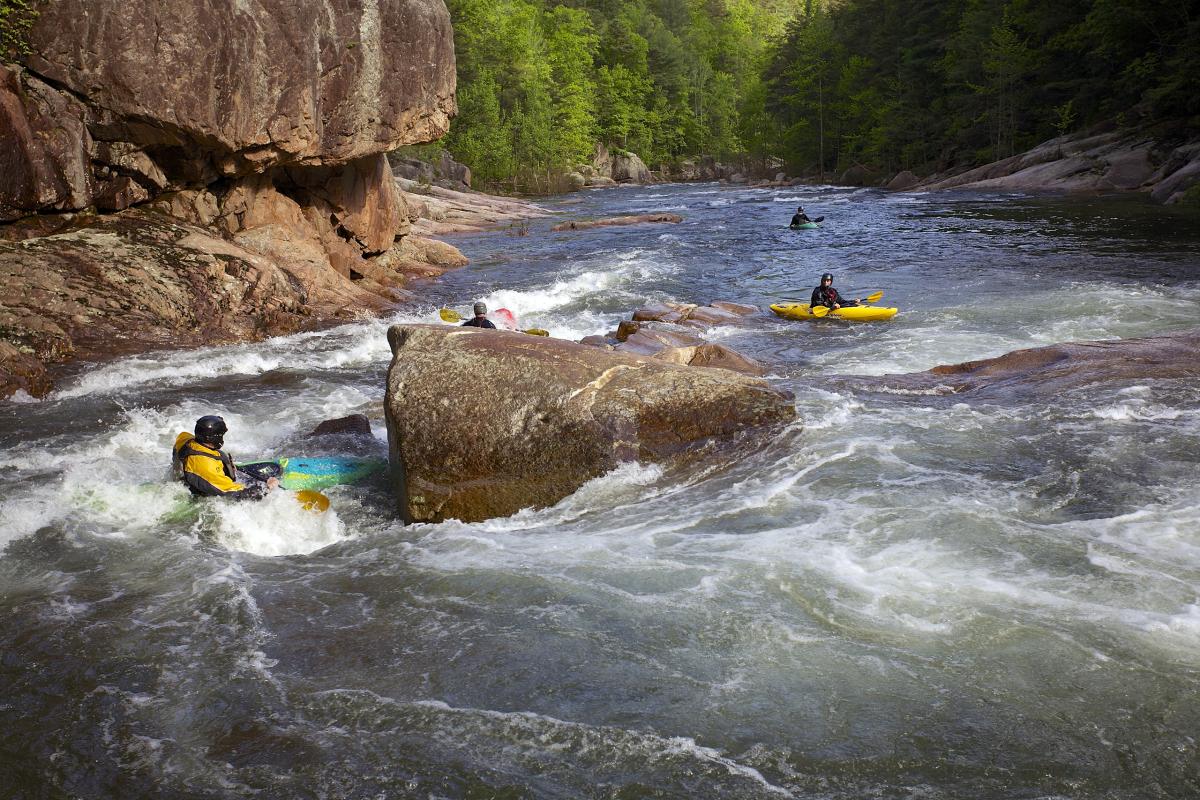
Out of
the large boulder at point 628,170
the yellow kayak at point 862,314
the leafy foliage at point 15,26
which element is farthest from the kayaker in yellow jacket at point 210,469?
the large boulder at point 628,170

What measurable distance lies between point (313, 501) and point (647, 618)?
2.94 m

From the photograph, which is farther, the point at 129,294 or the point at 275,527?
the point at 129,294

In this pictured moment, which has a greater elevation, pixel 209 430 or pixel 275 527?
pixel 209 430

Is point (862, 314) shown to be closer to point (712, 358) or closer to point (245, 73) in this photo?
point (712, 358)

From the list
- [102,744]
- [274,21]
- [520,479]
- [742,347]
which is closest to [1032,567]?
[520,479]

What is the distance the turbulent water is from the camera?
3814 millimetres

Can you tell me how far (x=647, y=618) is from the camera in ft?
16.4

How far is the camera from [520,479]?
6594 mm

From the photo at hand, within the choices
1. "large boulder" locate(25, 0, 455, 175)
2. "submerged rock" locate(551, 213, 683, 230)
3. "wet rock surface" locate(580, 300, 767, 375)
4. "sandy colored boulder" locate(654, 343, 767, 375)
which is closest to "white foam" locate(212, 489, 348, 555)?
"wet rock surface" locate(580, 300, 767, 375)

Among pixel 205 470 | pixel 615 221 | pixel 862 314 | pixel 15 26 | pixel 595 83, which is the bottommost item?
pixel 862 314

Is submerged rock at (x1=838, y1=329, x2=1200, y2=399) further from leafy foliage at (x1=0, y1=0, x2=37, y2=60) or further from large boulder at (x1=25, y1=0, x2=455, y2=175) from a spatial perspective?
leafy foliage at (x1=0, y1=0, x2=37, y2=60)

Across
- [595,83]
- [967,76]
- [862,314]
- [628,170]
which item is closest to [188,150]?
[862,314]

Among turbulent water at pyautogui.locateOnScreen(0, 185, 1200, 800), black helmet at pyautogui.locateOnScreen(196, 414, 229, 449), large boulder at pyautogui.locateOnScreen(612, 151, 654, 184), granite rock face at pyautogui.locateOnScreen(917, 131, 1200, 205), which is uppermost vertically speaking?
large boulder at pyautogui.locateOnScreen(612, 151, 654, 184)

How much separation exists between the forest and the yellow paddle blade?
29.5 m
